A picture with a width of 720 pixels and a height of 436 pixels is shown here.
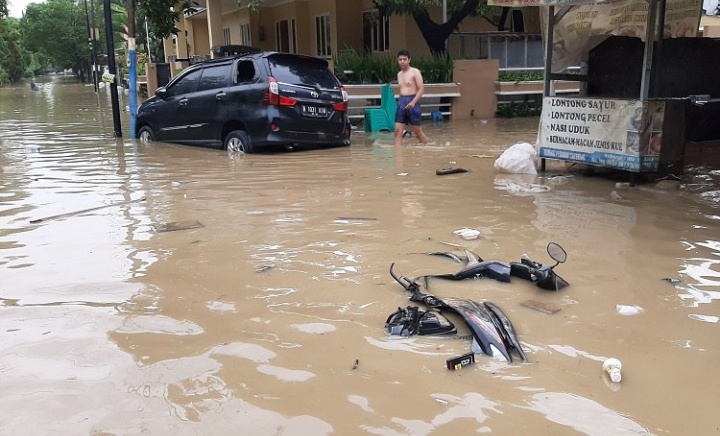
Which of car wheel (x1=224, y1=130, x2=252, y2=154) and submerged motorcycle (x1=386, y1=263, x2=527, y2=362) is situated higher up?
car wheel (x1=224, y1=130, x2=252, y2=154)

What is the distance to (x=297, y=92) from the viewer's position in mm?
10234

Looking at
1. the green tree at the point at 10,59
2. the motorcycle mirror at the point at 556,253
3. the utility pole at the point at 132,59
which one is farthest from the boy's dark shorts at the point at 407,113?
the green tree at the point at 10,59

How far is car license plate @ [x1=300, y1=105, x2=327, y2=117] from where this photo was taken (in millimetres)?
10375

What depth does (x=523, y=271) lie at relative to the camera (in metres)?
4.16

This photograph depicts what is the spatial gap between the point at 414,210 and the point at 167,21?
12.3 metres

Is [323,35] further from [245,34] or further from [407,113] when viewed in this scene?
[407,113]

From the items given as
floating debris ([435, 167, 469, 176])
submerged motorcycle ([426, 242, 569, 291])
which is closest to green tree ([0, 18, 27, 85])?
floating debris ([435, 167, 469, 176])

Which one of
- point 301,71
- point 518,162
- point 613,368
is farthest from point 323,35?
point 613,368

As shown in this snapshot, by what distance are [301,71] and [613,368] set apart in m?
8.38

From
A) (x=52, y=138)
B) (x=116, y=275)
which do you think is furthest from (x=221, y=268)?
(x=52, y=138)

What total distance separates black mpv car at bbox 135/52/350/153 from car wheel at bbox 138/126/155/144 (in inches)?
46.5

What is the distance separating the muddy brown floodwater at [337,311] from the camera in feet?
9.00

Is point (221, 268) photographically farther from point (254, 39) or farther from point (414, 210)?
point (254, 39)

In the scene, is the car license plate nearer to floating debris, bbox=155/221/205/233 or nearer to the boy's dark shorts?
the boy's dark shorts
